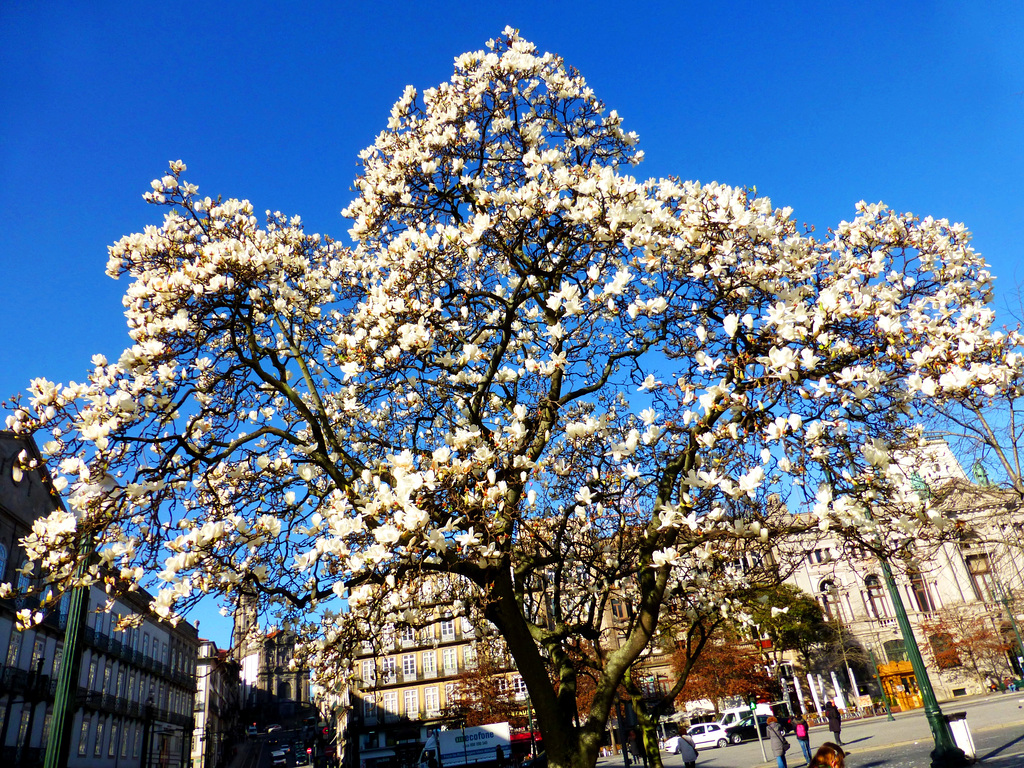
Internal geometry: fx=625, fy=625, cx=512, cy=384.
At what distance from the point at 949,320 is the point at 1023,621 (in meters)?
49.1

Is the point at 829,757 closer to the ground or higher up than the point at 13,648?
closer to the ground

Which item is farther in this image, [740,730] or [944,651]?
[944,651]

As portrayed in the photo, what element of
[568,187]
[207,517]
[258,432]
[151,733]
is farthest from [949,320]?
[151,733]

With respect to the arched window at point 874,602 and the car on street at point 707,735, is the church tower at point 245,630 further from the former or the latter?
the arched window at point 874,602

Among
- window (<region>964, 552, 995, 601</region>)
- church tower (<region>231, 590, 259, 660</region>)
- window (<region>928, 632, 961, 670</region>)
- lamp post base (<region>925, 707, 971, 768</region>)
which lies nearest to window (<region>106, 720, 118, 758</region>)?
church tower (<region>231, 590, 259, 660</region>)

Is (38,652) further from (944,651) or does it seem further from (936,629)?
(944,651)

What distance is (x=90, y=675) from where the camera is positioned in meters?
29.5

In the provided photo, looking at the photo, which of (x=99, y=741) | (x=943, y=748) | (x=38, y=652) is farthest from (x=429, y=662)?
(x=943, y=748)

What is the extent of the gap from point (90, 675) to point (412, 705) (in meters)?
25.0

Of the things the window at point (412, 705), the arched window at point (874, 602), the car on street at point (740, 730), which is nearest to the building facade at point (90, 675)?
the window at point (412, 705)

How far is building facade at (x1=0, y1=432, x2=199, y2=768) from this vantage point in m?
21.3

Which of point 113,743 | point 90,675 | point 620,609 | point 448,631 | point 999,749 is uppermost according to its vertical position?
point 448,631

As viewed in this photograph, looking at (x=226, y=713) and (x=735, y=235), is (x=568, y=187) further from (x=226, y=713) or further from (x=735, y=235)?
(x=226, y=713)

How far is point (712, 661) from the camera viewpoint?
32219mm
